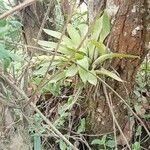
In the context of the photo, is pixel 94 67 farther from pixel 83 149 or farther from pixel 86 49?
pixel 83 149

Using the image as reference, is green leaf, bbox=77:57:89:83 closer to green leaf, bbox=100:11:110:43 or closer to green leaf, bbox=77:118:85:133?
green leaf, bbox=100:11:110:43

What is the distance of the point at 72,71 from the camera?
4.51ft

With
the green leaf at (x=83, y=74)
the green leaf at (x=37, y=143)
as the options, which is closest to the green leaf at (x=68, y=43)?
the green leaf at (x=83, y=74)

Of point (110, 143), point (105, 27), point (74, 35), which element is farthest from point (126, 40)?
point (110, 143)

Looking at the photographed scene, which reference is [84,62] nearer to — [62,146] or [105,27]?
[105,27]

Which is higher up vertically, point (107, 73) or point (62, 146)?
point (107, 73)

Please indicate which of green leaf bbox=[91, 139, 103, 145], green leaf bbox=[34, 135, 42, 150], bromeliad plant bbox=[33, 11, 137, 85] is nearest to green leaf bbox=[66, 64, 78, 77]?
bromeliad plant bbox=[33, 11, 137, 85]

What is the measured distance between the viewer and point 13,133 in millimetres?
1106

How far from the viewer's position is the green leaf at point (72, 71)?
4.49 feet

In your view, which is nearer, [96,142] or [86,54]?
[86,54]

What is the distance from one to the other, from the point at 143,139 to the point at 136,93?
212 millimetres

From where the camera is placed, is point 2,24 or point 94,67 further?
point 94,67

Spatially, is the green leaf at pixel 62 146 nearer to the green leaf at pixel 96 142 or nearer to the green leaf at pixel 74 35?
the green leaf at pixel 96 142

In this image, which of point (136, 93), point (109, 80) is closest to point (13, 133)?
point (109, 80)
